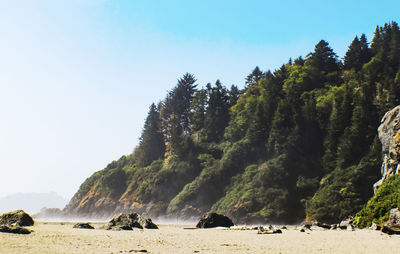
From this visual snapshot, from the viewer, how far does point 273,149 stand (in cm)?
5250

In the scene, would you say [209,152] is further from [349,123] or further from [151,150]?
[349,123]

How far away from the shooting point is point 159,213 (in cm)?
5956

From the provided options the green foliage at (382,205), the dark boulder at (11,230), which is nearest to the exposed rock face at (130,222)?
the dark boulder at (11,230)

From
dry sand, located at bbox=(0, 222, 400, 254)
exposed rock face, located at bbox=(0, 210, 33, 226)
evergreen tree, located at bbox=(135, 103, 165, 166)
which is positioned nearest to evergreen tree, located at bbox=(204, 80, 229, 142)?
evergreen tree, located at bbox=(135, 103, 165, 166)

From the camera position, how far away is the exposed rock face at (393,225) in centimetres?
1616

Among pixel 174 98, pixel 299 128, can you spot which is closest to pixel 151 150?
pixel 174 98

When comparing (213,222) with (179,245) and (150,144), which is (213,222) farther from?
(150,144)

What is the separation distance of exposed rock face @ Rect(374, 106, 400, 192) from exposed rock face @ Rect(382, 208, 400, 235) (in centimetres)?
866

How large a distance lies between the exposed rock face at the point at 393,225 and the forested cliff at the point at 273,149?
18.4 metres

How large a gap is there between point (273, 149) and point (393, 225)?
35749 mm

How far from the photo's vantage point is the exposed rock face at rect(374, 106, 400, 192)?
27.1 metres

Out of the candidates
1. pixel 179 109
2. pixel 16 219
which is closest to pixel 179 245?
pixel 16 219

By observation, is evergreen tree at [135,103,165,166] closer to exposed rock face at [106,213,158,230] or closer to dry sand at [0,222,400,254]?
exposed rock face at [106,213,158,230]

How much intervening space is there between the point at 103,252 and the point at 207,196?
155 feet
